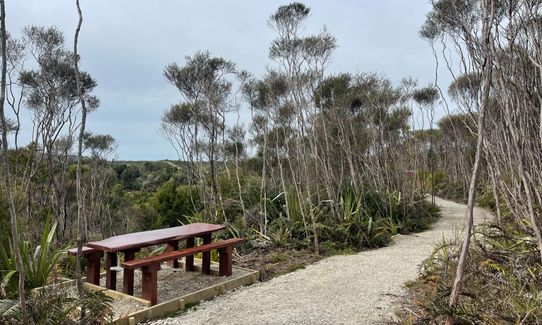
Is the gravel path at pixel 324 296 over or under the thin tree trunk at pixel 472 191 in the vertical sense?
under

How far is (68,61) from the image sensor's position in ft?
28.9

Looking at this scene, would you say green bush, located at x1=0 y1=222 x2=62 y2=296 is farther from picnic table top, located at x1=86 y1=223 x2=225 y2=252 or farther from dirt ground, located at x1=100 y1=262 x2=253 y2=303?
dirt ground, located at x1=100 y1=262 x2=253 y2=303

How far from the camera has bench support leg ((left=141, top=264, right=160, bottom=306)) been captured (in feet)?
11.7

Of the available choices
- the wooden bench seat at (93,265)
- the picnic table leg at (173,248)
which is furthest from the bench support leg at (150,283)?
the picnic table leg at (173,248)

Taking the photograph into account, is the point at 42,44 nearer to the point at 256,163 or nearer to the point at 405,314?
the point at 256,163

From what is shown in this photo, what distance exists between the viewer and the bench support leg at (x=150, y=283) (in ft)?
11.7

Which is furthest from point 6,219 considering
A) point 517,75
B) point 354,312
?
point 517,75

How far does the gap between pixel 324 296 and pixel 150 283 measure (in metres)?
1.61

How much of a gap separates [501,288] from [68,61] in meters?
9.12

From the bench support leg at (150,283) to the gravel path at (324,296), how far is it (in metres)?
0.31

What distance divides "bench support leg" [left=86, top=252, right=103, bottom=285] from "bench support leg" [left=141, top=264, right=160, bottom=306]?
0.77 m

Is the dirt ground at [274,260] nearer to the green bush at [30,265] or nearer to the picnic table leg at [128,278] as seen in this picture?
the picnic table leg at [128,278]

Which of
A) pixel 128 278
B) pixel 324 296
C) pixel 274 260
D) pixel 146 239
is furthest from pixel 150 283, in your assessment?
pixel 274 260

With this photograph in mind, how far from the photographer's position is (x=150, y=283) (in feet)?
11.8
